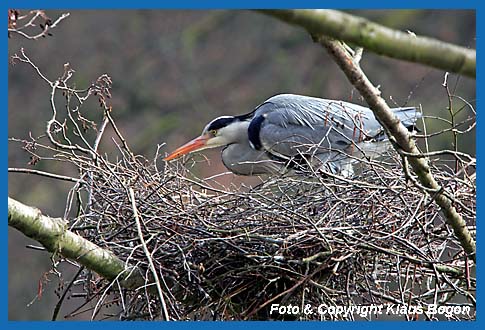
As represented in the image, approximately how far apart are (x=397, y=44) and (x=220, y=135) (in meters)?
2.50

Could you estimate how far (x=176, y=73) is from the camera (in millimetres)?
6809

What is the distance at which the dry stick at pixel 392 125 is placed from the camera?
73.7 inches

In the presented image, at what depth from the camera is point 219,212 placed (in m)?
2.79

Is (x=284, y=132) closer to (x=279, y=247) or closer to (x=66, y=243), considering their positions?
(x=279, y=247)

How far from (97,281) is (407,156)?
1149mm

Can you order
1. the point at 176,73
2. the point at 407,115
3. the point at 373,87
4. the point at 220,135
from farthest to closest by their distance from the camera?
the point at 176,73, the point at 220,135, the point at 407,115, the point at 373,87

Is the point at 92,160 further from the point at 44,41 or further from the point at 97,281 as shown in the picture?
the point at 44,41

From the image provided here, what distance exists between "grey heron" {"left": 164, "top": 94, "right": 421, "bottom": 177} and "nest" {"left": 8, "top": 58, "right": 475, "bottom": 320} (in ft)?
2.37

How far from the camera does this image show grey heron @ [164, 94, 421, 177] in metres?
3.50

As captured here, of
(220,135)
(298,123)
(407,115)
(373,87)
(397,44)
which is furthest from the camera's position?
(220,135)

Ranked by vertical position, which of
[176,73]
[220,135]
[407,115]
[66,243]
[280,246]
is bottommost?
[66,243]

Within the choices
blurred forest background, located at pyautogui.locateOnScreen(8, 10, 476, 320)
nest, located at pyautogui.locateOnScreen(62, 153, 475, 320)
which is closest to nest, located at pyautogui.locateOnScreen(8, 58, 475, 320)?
nest, located at pyautogui.locateOnScreen(62, 153, 475, 320)

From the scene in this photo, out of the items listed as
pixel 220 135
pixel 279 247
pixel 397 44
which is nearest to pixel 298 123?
pixel 220 135

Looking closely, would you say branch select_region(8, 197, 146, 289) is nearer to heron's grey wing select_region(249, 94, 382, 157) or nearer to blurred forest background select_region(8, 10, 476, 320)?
heron's grey wing select_region(249, 94, 382, 157)
